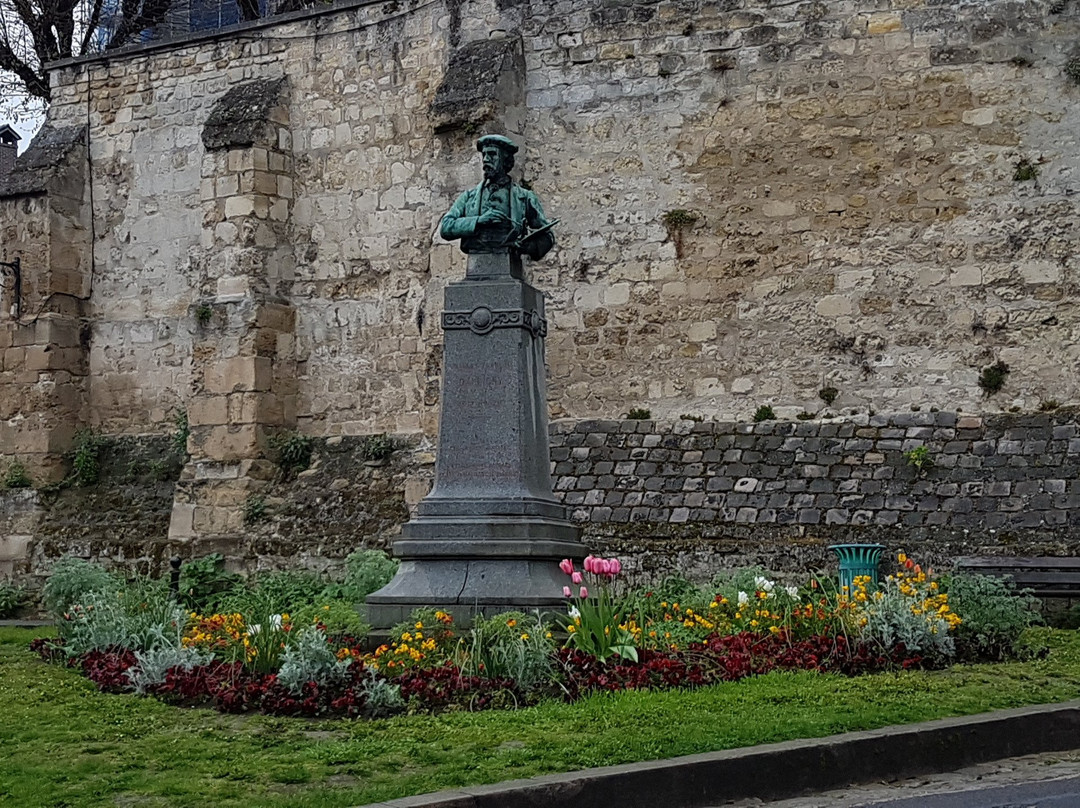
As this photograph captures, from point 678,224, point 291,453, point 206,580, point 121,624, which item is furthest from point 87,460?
point 121,624

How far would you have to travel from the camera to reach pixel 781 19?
14.8m

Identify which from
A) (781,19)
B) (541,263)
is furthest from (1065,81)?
(541,263)

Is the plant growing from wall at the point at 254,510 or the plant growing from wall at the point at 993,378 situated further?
the plant growing from wall at the point at 254,510

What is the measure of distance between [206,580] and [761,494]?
5965 millimetres

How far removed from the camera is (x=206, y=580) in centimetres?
1573

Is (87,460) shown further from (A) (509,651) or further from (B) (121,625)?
(A) (509,651)

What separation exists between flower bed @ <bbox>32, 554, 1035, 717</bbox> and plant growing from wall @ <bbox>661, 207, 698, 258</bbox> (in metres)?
5.13

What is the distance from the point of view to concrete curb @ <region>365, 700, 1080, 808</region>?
6027 millimetres

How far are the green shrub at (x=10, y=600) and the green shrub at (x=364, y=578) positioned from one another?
5.28 meters

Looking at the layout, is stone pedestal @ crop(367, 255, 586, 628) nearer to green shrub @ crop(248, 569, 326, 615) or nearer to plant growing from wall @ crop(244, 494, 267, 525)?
green shrub @ crop(248, 569, 326, 615)

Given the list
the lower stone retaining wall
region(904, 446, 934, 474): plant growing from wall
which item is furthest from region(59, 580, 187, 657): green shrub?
region(904, 446, 934, 474): plant growing from wall

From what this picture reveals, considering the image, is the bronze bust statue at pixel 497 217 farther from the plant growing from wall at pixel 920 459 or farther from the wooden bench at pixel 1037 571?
the plant growing from wall at pixel 920 459

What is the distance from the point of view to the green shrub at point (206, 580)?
1523cm

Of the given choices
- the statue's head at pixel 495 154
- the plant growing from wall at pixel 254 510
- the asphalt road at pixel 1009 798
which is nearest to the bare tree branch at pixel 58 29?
the plant growing from wall at pixel 254 510
